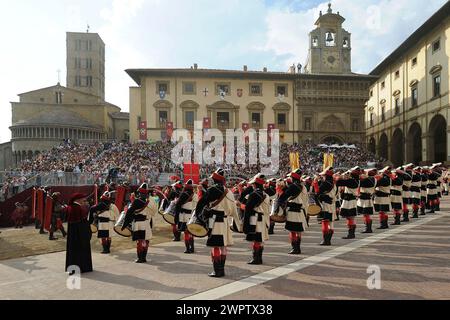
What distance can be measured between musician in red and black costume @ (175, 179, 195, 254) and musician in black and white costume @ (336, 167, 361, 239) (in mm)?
5321

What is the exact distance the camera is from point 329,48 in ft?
170

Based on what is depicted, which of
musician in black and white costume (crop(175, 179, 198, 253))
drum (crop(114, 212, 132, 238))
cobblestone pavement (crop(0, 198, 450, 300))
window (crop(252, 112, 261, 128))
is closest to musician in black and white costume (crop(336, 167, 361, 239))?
cobblestone pavement (crop(0, 198, 450, 300))

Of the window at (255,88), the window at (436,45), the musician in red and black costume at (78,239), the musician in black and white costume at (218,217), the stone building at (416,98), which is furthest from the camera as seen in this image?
the window at (255,88)

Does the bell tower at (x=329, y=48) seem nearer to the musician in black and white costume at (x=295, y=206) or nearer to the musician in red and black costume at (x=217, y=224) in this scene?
the musician in black and white costume at (x=295, y=206)

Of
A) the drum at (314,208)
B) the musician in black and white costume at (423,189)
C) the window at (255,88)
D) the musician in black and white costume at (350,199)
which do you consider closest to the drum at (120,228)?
the drum at (314,208)

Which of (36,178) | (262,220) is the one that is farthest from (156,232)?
(36,178)

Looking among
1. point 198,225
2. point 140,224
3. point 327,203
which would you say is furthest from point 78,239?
point 327,203

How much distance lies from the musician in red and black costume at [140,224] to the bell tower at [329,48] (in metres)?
45.9

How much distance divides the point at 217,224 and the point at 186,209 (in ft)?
13.9

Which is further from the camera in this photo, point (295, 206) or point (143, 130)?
point (143, 130)

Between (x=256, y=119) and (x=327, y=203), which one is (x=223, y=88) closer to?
(x=256, y=119)

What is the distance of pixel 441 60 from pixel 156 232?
3682 centimetres

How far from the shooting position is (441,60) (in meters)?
38.7

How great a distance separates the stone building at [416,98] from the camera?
38.8 metres
